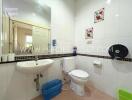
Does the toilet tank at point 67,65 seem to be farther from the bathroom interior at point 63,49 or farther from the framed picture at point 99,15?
the framed picture at point 99,15

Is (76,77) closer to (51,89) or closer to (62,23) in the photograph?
(51,89)

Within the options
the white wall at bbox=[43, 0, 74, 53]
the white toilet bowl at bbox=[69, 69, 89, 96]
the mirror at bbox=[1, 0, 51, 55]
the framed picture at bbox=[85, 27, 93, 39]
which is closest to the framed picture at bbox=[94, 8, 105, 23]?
the framed picture at bbox=[85, 27, 93, 39]

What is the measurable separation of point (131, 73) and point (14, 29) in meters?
2.17

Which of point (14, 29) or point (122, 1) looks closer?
point (14, 29)

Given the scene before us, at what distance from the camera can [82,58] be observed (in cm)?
259

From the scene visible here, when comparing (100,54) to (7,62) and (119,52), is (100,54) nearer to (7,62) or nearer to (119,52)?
(119,52)

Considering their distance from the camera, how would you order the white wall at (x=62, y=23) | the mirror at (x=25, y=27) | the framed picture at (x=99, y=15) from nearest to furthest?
1. the mirror at (x=25, y=27)
2. the framed picture at (x=99, y=15)
3. the white wall at (x=62, y=23)

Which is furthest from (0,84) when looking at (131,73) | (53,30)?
(131,73)

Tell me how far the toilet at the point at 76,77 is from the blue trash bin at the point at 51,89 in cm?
37

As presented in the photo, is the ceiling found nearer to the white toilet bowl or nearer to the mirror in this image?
the mirror

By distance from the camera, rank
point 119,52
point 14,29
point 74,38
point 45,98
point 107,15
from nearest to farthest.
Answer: point 14,29 < point 119,52 < point 45,98 < point 107,15 < point 74,38

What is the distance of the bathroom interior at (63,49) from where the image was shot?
4.91 feet

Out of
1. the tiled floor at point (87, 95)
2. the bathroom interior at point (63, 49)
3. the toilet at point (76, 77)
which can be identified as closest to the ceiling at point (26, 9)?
the bathroom interior at point (63, 49)

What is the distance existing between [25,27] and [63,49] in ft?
3.62
